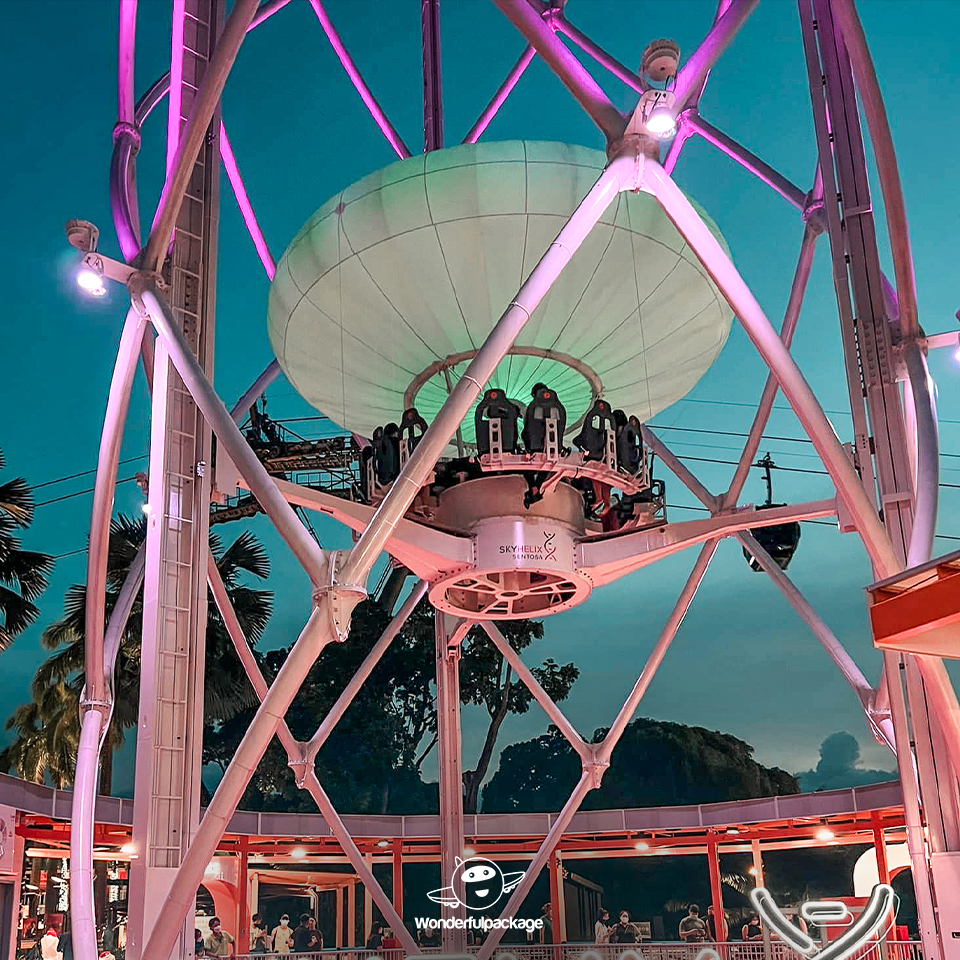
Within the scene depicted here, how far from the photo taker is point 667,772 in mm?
60875

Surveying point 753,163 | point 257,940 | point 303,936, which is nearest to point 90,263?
point 753,163

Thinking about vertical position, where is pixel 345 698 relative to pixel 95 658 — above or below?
above

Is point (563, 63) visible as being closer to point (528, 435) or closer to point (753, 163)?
point (528, 435)

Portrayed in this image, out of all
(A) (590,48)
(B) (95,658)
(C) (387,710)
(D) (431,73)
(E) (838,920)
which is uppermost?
(D) (431,73)

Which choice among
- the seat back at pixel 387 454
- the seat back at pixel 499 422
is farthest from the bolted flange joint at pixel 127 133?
the seat back at pixel 499 422

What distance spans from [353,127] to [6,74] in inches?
820

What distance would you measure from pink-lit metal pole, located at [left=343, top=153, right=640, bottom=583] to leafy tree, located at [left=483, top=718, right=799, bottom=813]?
50.0 metres

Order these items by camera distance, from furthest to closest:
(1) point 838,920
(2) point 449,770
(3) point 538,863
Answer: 1. (2) point 449,770
2. (3) point 538,863
3. (1) point 838,920

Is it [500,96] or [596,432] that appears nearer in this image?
[596,432]

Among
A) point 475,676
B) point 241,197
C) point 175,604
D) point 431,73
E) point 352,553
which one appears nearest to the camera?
point 352,553

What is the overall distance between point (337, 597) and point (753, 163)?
15083 mm

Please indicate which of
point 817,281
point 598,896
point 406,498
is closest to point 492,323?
point 406,498

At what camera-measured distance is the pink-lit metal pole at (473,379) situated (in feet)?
40.2

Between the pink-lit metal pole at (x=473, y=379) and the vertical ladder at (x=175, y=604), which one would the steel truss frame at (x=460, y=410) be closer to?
the pink-lit metal pole at (x=473, y=379)
